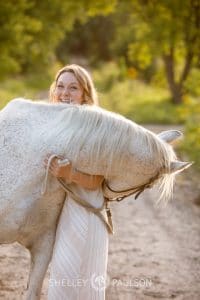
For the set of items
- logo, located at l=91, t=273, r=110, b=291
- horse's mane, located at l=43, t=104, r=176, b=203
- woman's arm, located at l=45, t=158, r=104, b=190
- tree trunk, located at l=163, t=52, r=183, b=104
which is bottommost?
logo, located at l=91, t=273, r=110, b=291

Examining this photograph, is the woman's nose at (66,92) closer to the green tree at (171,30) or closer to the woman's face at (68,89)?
the woman's face at (68,89)

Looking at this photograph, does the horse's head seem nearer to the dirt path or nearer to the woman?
the woman

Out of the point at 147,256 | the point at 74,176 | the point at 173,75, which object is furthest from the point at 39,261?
the point at 173,75

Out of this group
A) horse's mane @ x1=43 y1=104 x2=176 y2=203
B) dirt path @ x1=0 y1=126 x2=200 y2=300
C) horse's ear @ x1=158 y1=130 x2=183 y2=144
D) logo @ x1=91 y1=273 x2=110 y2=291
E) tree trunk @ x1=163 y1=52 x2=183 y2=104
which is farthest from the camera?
tree trunk @ x1=163 y1=52 x2=183 y2=104

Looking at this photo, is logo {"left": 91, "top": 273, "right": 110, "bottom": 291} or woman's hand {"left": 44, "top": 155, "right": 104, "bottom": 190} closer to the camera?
woman's hand {"left": 44, "top": 155, "right": 104, "bottom": 190}

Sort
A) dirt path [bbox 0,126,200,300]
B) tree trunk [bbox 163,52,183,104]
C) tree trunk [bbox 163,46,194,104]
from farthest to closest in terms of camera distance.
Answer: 1. tree trunk [bbox 163,52,183,104]
2. tree trunk [bbox 163,46,194,104]
3. dirt path [bbox 0,126,200,300]

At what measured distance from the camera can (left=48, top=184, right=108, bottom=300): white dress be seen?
2889 millimetres

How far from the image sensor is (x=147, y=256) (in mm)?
5344

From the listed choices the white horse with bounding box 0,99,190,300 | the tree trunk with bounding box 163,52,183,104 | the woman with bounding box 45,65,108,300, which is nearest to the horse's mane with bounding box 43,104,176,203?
the white horse with bounding box 0,99,190,300

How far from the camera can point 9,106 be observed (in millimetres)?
2881

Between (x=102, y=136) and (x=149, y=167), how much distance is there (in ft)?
0.94

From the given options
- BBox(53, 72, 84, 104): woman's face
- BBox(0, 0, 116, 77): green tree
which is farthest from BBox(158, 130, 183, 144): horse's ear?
BBox(0, 0, 116, 77): green tree

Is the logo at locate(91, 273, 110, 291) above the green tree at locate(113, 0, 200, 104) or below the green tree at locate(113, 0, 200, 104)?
below

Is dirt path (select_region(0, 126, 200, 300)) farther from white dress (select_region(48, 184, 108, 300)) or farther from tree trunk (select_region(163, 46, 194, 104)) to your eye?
tree trunk (select_region(163, 46, 194, 104))
